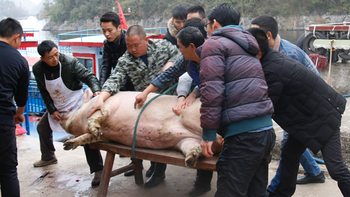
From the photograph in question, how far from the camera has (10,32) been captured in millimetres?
2725

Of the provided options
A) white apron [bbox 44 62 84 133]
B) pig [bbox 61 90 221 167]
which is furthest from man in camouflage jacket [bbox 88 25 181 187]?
white apron [bbox 44 62 84 133]

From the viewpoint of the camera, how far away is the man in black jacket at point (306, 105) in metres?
2.30

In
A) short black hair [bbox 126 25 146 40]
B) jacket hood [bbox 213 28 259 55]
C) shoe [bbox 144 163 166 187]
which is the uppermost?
short black hair [bbox 126 25 146 40]

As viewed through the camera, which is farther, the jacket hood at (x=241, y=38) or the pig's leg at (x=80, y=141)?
the pig's leg at (x=80, y=141)

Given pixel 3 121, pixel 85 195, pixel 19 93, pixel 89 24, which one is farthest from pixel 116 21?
pixel 89 24

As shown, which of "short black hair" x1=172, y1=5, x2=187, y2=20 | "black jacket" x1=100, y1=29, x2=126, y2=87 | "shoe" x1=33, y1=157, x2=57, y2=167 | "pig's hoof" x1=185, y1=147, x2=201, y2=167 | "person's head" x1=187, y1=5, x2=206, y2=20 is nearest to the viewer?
"pig's hoof" x1=185, y1=147, x2=201, y2=167

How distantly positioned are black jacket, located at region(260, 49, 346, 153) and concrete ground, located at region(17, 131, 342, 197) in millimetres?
1014

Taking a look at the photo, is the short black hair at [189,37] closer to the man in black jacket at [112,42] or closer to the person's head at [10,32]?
the man in black jacket at [112,42]

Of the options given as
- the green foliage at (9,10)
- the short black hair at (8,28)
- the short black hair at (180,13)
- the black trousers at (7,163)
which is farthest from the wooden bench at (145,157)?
the green foliage at (9,10)

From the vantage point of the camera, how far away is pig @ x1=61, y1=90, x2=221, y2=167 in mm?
2689

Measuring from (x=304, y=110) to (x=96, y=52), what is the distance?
26.3 ft

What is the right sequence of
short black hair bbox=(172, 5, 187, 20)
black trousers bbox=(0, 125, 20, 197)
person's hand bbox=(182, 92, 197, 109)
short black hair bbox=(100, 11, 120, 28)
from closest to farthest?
black trousers bbox=(0, 125, 20, 197) < person's hand bbox=(182, 92, 197, 109) < short black hair bbox=(100, 11, 120, 28) < short black hair bbox=(172, 5, 187, 20)

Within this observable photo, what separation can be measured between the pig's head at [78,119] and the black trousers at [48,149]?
0.28m

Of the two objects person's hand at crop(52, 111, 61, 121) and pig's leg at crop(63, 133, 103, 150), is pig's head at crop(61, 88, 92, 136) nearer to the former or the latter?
person's hand at crop(52, 111, 61, 121)
